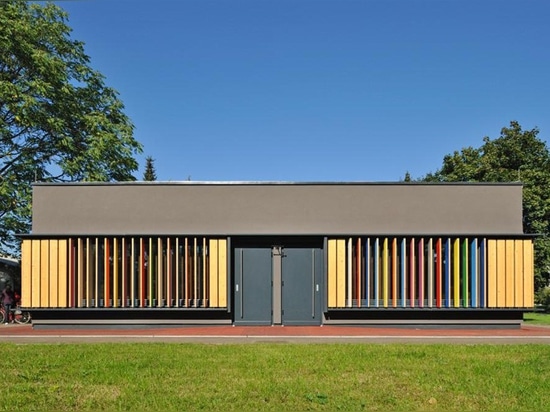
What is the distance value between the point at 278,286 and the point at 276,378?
10.0 metres

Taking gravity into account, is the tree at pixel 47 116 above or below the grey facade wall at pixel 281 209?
above

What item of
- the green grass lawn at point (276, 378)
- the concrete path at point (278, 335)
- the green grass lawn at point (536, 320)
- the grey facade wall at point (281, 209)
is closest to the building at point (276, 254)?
the grey facade wall at point (281, 209)

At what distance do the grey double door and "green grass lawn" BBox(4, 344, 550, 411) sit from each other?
Result: 21.0 feet

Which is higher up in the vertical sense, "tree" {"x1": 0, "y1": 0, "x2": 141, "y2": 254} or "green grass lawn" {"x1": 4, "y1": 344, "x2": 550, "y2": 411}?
"tree" {"x1": 0, "y1": 0, "x2": 141, "y2": 254}

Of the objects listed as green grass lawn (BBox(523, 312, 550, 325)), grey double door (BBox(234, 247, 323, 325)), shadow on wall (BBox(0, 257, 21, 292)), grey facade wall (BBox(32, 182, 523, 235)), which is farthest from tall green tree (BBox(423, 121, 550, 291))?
shadow on wall (BBox(0, 257, 21, 292))

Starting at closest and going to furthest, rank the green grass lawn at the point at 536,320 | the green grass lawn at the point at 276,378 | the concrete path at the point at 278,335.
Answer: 1. the green grass lawn at the point at 276,378
2. the concrete path at the point at 278,335
3. the green grass lawn at the point at 536,320

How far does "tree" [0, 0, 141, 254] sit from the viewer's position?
27766mm

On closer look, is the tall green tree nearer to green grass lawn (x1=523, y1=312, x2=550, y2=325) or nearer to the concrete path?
green grass lawn (x1=523, y1=312, x2=550, y2=325)

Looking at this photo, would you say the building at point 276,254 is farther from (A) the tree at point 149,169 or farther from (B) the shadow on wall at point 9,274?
(A) the tree at point 149,169

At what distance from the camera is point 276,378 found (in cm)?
985

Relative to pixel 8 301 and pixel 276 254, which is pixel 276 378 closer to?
pixel 276 254

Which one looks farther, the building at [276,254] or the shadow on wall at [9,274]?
the shadow on wall at [9,274]

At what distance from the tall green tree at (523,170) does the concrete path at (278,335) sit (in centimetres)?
1574

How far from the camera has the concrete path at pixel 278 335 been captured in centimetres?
1546
